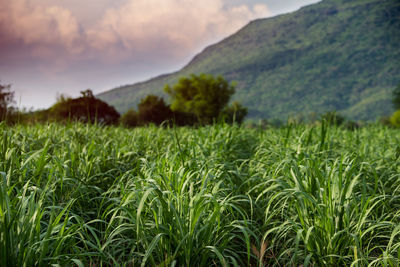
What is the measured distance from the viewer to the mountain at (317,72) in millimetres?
115875

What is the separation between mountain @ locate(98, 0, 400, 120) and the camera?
116 m

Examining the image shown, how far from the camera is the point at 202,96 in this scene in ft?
172

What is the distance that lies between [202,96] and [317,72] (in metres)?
115

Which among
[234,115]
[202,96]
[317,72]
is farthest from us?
[317,72]

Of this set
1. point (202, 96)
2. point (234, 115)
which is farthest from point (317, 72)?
point (234, 115)

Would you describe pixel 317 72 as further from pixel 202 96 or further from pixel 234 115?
pixel 234 115

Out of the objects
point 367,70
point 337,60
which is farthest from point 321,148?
point 337,60

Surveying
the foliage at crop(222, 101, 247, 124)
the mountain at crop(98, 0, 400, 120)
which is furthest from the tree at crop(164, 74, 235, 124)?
the mountain at crop(98, 0, 400, 120)

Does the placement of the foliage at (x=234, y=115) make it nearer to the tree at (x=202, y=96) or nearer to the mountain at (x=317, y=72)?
the tree at (x=202, y=96)

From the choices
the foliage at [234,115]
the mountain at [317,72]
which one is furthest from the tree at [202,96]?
the mountain at [317,72]

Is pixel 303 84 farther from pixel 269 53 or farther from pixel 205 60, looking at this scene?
pixel 205 60

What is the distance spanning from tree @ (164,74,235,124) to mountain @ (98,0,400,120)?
44.6m

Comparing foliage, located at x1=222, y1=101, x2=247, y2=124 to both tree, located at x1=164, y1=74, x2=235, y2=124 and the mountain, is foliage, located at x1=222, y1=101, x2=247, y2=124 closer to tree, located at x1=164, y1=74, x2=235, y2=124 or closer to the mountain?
tree, located at x1=164, y1=74, x2=235, y2=124

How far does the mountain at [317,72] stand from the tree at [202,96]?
44555mm
